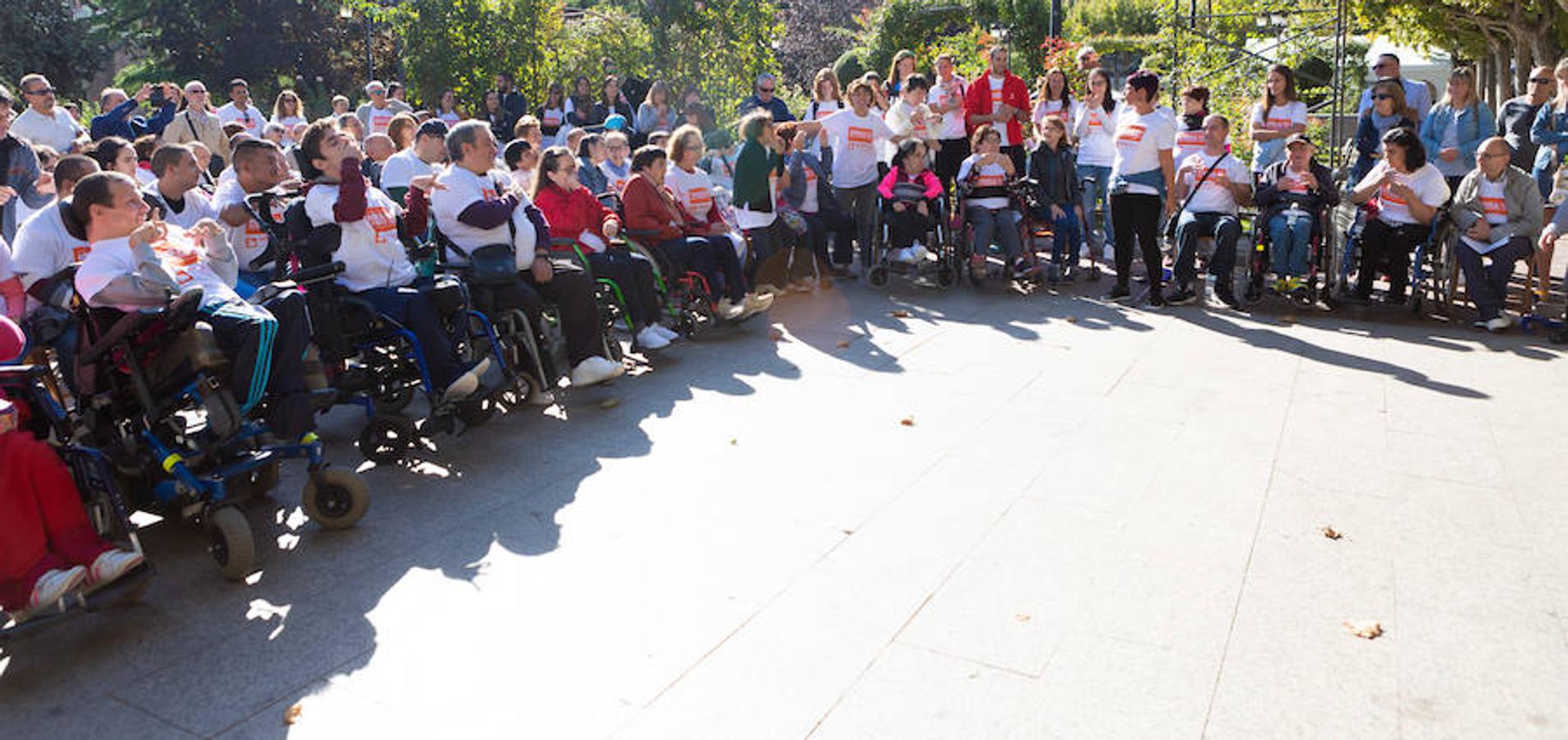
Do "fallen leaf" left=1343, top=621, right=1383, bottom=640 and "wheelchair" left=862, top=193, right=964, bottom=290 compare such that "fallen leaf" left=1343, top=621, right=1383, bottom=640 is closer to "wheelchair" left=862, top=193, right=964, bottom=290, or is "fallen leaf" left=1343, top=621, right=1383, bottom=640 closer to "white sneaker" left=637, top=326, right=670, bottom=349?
"white sneaker" left=637, top=326, right=670, bottom=349

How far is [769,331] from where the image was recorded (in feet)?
29.4

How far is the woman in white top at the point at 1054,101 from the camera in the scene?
11.6 m

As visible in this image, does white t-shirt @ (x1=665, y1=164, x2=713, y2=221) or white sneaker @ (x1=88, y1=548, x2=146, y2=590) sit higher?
white t-shirt @ (x1=665, y1=164, x2=713, y2=221)

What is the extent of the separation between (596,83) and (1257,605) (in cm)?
1707

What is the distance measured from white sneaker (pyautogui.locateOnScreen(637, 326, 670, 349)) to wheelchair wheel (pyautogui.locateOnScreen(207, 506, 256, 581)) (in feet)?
12.5

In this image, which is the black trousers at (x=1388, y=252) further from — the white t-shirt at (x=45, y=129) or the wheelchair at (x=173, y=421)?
the white t-shirt at (x=45, y=129)

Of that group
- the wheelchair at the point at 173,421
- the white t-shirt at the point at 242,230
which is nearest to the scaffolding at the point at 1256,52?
the white t-shirt at the point at 242,230

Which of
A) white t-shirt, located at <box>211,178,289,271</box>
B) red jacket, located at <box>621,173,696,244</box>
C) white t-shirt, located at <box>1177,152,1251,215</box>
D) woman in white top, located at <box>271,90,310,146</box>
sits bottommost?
white t-shirt, located at <box>1177,152,1251,215</box>

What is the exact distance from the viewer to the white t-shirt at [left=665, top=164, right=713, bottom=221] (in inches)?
353

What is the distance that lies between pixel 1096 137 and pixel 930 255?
1.92 m

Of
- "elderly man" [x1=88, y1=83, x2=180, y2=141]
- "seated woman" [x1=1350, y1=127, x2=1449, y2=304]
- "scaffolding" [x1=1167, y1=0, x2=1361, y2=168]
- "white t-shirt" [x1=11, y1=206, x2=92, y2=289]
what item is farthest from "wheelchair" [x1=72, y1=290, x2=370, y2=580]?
"scaffolding" [x1=1167, y1=0, x2=1361, y2=168]

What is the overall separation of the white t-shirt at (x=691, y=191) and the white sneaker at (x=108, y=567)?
5.45 m

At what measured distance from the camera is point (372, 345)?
5.97 metres

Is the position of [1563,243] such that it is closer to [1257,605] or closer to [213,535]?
[1257,605]
